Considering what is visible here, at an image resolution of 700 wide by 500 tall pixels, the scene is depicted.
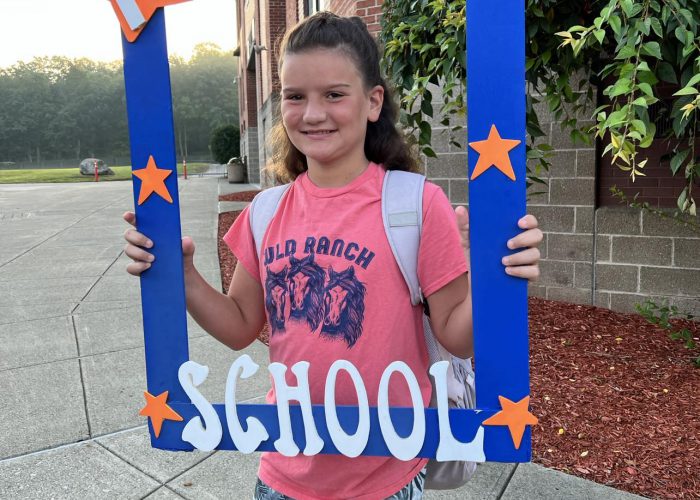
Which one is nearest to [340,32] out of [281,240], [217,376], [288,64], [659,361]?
[288,64]

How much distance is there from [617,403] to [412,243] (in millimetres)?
2337

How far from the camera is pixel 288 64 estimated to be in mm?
1296

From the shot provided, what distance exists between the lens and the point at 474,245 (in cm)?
117

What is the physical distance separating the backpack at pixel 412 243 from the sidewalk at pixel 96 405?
1150mm

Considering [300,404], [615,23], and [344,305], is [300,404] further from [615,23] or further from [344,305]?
[615,23]

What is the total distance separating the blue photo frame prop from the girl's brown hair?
0.88ft

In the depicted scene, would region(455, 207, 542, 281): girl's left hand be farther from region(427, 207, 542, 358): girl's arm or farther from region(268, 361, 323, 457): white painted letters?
region(268, 361, 323, 457): white painted letters

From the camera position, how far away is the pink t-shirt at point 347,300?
1.28 metres

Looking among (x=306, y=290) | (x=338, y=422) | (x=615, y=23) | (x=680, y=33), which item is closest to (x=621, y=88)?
(x=615, y=23)

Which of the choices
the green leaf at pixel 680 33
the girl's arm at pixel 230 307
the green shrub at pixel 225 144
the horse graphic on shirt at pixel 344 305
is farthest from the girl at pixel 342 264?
the green shrub at pixel 225 144

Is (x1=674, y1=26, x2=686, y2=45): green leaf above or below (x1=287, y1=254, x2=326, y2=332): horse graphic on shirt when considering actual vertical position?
above

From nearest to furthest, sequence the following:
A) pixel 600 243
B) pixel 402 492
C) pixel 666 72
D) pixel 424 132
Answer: pixel 402 492
pixel 666 72
pixel 424 132
pixel 600 243

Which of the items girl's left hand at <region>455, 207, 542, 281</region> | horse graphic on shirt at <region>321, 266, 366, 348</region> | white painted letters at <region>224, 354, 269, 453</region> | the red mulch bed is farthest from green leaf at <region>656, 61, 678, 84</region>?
white painted letters at <region>224, 354, 269, 453</region>

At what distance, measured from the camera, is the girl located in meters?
1.28
